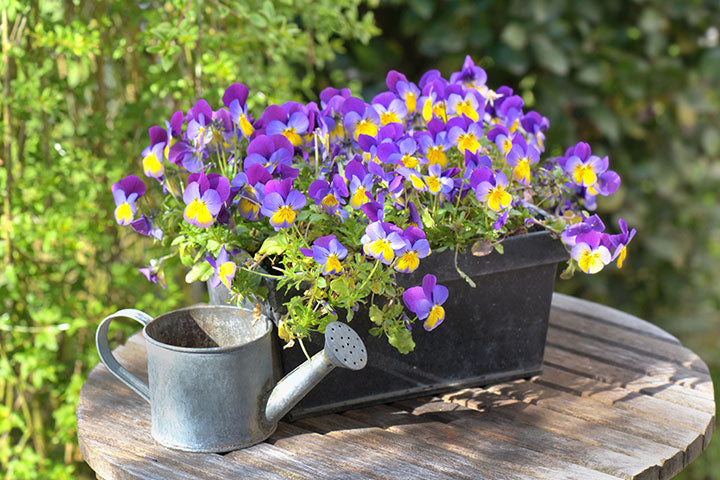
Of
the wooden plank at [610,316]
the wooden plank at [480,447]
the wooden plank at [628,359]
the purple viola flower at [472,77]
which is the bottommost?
the wooden plank at [480,447]

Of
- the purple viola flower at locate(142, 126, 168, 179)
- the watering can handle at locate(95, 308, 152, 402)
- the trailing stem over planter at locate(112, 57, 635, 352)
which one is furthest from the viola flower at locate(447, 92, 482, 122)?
the watering can handle at locate(95, 308, 152, 402)

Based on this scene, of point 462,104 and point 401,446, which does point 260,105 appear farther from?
point 401,446

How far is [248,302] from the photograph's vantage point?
3.86 feet

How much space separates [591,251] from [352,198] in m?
0.34

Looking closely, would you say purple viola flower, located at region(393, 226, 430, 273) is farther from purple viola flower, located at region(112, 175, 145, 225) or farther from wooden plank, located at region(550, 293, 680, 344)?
wooden plank, located at region(550, 293, 680, 344)

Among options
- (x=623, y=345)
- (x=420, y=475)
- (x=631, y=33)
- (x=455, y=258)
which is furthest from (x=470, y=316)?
(x=631, y=33)

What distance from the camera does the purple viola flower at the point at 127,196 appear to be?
1.15 m

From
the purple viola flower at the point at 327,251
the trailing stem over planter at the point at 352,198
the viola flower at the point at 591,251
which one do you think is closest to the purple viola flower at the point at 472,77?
the trailing stem over planter at the point at 352,198

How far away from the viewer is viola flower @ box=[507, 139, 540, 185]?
1.18 metres

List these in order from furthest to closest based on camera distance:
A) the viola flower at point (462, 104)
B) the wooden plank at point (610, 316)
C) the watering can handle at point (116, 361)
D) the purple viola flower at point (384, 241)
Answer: the wooden plank at point (610, 316), the viola flower at point (462, 104), the watering can handle at point (116, 361), the purple viola flower at point (384, 241)

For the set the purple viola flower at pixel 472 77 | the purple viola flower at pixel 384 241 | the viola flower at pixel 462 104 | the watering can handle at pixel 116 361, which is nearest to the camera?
the purple viola flower at pixel 384 241

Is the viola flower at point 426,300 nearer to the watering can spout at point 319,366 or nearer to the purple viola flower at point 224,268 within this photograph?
the watering can spout at point 319,366

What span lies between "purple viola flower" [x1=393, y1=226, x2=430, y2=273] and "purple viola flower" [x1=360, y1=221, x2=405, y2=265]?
0.02 metres

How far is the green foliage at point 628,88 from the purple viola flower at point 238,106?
131 centimetres
